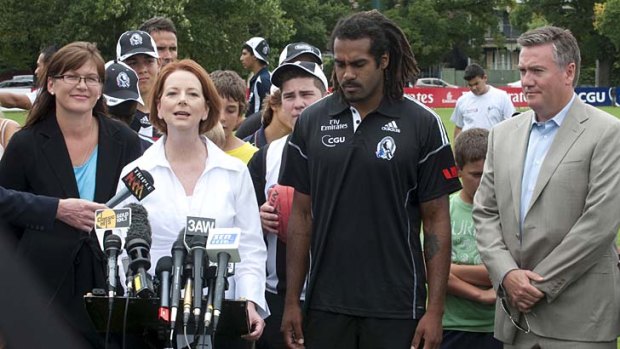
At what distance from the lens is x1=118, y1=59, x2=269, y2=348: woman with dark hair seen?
16.2 ft

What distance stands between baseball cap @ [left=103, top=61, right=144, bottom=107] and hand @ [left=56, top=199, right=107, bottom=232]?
155 cm

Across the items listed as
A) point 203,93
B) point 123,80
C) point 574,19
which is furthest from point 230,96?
point 574,19

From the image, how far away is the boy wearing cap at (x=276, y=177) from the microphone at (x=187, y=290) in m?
1.57

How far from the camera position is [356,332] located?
4.96 m

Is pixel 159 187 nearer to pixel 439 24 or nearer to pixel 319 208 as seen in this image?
pixel 319 208

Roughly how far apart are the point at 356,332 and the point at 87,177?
175cm

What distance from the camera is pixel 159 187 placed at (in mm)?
5012

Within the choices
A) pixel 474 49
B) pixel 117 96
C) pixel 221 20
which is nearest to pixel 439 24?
pixel 474 49

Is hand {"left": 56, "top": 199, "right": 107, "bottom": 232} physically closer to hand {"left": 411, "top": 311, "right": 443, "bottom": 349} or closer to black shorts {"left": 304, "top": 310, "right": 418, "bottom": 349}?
black shorts {"left": 304, "top": 310, "right": 418, "bottom": 349}

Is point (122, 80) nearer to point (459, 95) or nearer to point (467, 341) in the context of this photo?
point (467, 341)

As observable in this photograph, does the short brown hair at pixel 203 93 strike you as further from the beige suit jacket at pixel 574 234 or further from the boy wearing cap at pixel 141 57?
the boy wearing cap at pixel 141 57

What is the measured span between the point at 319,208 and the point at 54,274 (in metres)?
1.48

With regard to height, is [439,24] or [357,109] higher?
[439,24]

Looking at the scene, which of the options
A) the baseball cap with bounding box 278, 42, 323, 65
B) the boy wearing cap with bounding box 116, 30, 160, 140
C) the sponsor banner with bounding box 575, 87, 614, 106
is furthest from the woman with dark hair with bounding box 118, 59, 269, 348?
the sponsor banner with bounding box 575, 87, 614, 106
